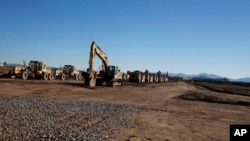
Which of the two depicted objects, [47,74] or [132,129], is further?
[47,74]

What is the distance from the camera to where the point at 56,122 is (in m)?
14.2

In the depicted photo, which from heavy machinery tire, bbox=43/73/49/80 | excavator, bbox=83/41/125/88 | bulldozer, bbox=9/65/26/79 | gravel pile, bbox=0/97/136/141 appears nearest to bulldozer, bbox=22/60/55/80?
heavy machinery tire, bbox=43/73/49/80

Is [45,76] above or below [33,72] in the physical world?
below

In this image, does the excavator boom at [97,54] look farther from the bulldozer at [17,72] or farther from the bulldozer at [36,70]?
the bulldozer at [17,72]

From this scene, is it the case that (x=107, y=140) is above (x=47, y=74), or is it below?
below

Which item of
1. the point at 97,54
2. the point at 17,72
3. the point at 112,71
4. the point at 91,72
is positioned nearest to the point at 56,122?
the point at 91,72

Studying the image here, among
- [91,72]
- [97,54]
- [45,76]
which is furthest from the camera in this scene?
[45,76]

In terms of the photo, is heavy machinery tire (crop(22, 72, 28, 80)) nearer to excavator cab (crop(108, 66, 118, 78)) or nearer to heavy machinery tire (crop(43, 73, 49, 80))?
heavy machinery tire (crop(43, 73, 49, 80))

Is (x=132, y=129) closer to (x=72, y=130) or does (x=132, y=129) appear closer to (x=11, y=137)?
(x=72, y=130)

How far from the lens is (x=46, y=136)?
11312 mm

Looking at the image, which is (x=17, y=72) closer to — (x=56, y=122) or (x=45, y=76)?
(x=45, y=76)

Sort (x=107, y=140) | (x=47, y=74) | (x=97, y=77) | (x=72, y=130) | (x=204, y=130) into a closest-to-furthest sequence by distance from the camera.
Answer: (x=107, y=140)
(x=72, y=130)
(x=204, y=130)
(x=97, y=77)
(x=47, y=74)

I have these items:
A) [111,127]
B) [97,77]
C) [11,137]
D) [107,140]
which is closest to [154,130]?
[111,127]

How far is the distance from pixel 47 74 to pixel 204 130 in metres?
34.3
